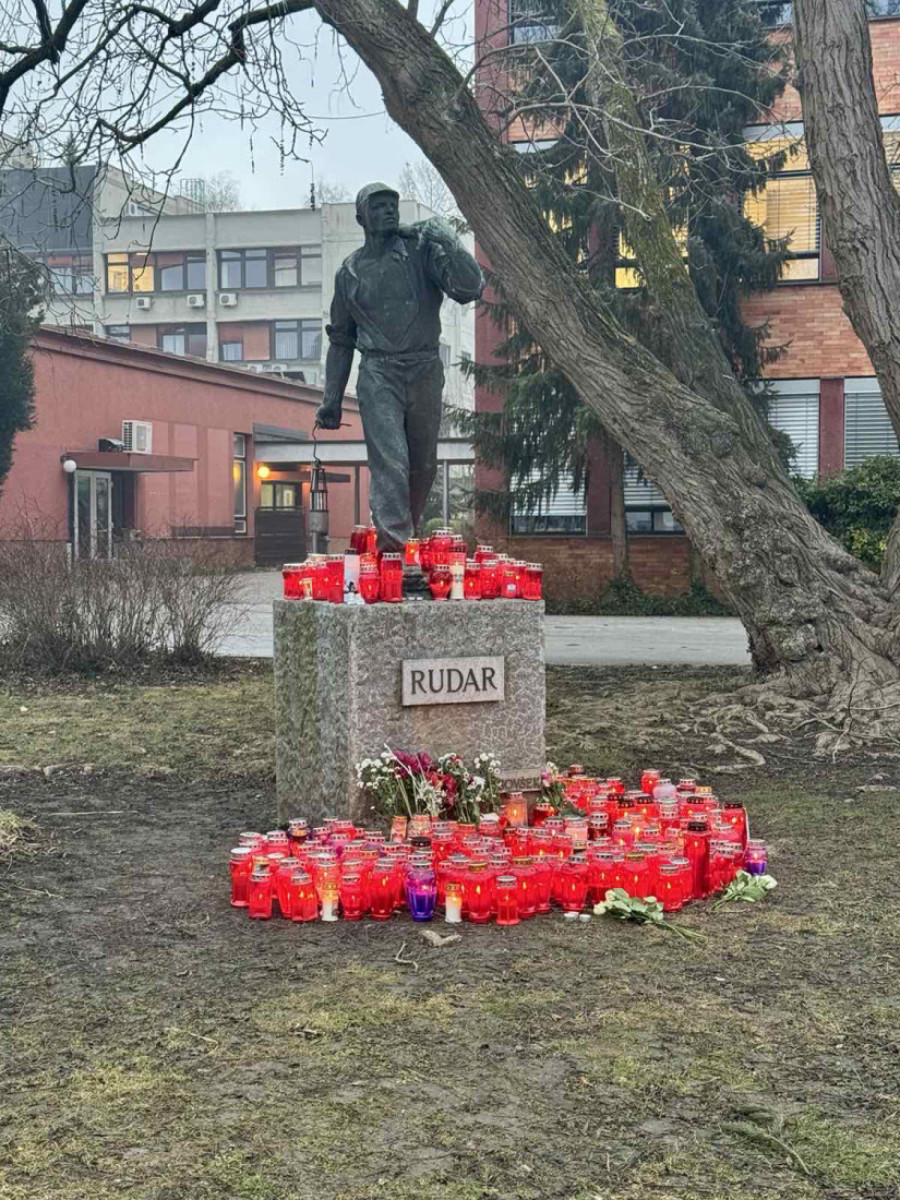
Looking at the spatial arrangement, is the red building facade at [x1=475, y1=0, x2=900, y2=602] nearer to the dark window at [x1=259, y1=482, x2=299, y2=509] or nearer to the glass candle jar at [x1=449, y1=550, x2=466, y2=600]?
the glass candle jar at [x1=449, y1=550, x2=466, y2=600]

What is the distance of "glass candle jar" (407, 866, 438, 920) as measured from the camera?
5109 millimetres

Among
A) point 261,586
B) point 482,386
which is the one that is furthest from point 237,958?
point 261,586

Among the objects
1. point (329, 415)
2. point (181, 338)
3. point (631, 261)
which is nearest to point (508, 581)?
point (329, 415)

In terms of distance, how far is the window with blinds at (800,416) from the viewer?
75.4 feet

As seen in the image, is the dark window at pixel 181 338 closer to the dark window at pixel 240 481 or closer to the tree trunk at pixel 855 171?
the dark window at pixel 240 481

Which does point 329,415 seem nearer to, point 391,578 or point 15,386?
point 391,578

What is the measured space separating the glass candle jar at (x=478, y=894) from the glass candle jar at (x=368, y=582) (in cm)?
168

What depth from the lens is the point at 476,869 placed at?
5109 mm

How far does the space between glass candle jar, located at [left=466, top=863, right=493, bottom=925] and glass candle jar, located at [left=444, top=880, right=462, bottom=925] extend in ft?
0.11

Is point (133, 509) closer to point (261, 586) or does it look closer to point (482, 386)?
point (261, 586)

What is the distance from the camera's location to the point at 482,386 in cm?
2292

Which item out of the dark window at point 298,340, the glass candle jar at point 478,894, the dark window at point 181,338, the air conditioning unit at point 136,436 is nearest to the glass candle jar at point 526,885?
the glass candle jar at point 478,894

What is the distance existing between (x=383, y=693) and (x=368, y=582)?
51 cm

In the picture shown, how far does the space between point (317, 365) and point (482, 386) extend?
36.7m
